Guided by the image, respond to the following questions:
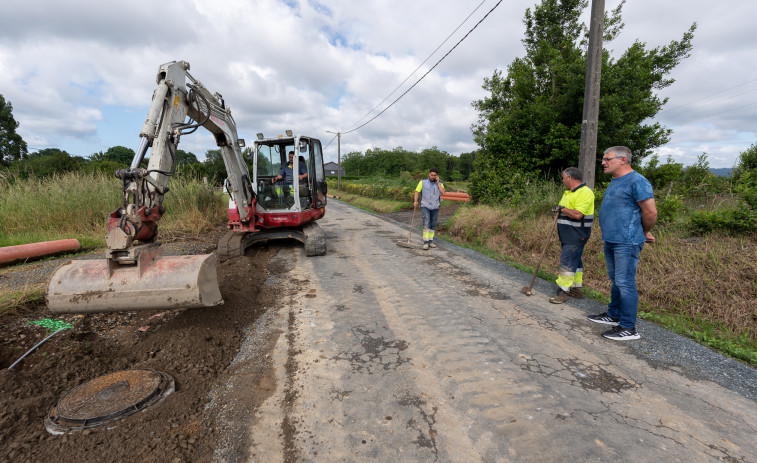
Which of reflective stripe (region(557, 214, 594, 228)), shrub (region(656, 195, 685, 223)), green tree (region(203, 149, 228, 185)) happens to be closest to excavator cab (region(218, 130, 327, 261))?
green tree (region(203, 149, 228, 185))

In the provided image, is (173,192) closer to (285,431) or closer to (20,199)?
(20,199)

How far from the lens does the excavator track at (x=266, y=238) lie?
6.32 metres

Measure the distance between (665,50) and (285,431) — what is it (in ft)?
51.1

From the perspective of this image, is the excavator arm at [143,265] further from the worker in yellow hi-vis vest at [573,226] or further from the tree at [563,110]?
the tree at [563,110]

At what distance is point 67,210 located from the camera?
26.8 ft

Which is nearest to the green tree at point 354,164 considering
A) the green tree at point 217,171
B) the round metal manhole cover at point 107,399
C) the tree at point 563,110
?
the green tree at point 217,171

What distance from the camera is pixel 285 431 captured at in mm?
2123

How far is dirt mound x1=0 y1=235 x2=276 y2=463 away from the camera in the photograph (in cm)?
193

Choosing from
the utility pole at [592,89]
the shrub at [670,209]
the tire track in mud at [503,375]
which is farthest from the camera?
the utility pole at [592,89]

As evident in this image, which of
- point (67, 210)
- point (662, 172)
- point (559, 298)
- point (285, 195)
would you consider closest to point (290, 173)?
point (285, 195)

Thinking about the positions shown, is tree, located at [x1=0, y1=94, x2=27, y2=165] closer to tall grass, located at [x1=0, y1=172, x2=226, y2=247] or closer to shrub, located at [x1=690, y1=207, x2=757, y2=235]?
tall grass, located at [x1=0, y1=172, x2=226, y2=247]

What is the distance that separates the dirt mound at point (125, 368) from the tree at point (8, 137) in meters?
A: 49.7

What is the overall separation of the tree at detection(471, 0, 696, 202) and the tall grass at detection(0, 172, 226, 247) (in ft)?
31.6

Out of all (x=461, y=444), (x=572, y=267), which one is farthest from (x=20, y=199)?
(x=572, y=267)
